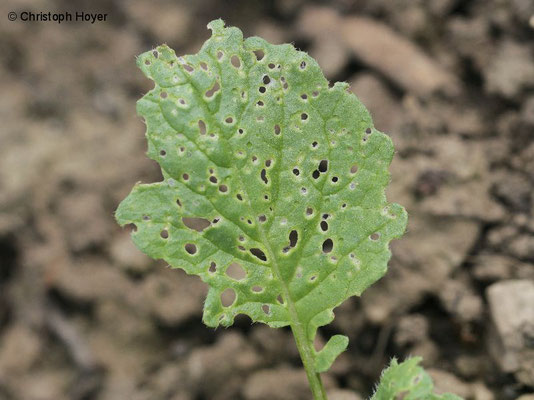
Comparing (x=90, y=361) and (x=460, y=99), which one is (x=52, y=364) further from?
(x=460, y=99)

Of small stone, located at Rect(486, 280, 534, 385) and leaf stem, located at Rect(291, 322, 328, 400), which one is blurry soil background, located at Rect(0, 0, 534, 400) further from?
leaf stem, located at Rect(291, 322, 328, 400)

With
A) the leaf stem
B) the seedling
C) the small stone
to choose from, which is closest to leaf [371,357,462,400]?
the seedling

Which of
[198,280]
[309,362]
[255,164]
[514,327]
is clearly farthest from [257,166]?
[198,280]

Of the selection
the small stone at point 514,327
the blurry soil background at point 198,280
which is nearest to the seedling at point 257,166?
the small stone at point 514,327

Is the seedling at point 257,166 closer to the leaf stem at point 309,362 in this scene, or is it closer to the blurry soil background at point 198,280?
the leaf stem at point 309,362

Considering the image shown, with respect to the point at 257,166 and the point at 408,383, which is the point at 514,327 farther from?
the point at 257,166

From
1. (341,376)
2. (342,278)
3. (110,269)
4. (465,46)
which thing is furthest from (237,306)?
(465,46)
